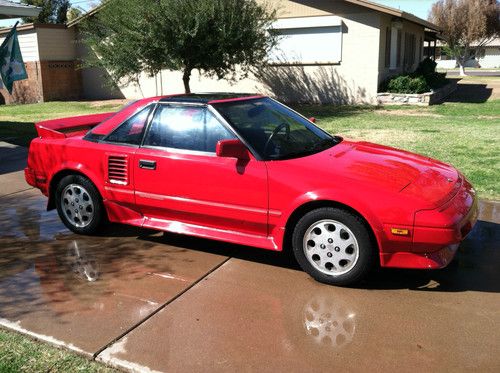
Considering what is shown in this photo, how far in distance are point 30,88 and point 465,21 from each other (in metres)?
35.6

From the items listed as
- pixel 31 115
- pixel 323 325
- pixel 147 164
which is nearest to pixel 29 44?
pixel 31 115

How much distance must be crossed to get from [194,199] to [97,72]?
24.0 meters

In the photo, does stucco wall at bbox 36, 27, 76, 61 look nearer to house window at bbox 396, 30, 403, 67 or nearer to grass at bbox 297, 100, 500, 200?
grass at bbox 297, 100, 500, 200

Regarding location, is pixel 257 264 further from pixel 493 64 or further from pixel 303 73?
pixel 493 64

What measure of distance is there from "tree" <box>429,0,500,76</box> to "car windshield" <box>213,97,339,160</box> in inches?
1635

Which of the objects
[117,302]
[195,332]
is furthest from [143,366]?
[117,302]

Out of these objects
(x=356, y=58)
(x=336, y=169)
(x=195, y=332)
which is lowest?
(x=195, y=332)

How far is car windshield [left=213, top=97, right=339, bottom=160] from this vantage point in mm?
4387

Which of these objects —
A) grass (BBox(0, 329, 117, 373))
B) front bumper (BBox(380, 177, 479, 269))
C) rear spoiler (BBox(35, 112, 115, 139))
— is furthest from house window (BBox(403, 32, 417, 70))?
grass (BBox(0, 329, 117, 373))

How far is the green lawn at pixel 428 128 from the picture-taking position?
8109mm

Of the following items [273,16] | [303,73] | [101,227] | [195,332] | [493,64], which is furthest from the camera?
[493,64]

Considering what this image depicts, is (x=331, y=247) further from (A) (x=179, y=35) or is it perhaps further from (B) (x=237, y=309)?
(A) (x=179, y=35)

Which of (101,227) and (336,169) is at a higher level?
(336,169)

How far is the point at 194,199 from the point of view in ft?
14.8
